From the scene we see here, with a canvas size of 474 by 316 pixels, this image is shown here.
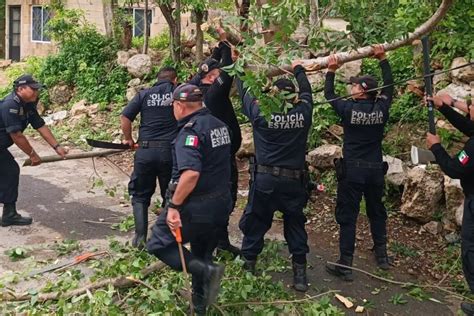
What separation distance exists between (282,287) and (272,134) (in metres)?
1.44

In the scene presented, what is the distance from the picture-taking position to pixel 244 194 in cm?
809

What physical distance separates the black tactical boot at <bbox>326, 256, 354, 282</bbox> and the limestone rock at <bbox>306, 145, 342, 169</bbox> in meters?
2.38

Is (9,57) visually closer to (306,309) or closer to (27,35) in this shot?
(27,35)

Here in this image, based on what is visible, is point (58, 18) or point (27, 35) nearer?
point (58, 18)

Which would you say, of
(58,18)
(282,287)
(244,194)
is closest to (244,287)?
(282,287)

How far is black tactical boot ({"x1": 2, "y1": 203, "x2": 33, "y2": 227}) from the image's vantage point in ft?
21.1

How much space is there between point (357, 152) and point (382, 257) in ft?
4.01

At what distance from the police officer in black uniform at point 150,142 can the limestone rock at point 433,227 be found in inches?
130

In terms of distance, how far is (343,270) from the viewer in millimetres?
5523

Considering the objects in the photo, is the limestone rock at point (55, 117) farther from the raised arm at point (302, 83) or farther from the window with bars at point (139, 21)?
the raised arm at point (302, 83)

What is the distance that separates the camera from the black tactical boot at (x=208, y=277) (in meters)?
4.31

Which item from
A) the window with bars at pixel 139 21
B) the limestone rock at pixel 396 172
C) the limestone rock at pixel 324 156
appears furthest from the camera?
the window with bars at pixel 139 21

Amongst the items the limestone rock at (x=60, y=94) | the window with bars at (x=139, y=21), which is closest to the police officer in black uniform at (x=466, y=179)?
the limestone rock at (x=60, y=94)

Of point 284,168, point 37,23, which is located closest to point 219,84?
Result: point 284,168
